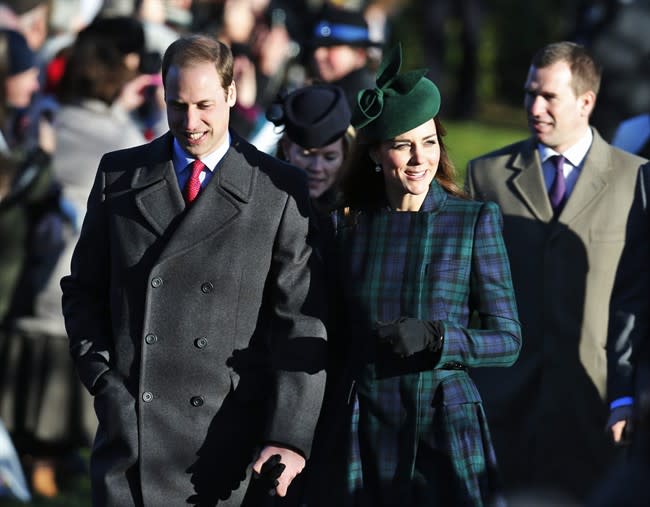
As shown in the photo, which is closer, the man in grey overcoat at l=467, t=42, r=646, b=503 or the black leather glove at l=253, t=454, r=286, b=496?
the black leather glove at l=253, t=454, r=286, b=496

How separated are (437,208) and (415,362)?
53cm

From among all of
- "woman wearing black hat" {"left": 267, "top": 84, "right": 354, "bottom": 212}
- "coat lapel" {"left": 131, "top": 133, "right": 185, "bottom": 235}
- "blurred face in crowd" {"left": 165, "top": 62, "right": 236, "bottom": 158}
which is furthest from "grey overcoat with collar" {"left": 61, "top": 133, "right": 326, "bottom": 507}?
"woman wearing black hat" {"left": 267, "top": 84, "right": 354, "bottom": 212}

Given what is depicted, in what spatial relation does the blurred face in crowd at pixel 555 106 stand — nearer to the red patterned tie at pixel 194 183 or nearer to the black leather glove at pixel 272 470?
the red patterned tie at pixel 194 183

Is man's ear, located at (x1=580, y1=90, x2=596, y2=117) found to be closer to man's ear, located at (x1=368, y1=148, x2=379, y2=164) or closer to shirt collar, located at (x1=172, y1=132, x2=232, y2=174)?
man's ear, located at (x1=368, y1=148, x2=379, y2=164)

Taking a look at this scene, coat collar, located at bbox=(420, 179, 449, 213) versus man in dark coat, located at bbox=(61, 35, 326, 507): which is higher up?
coat collar, located at bbox=(420, 179, 449, 213)

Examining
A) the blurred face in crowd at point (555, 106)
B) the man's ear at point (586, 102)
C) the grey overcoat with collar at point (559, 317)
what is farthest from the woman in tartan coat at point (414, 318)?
the man's ear at point (586, 102)

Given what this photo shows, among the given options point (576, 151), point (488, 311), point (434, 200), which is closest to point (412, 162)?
point (434, 200)

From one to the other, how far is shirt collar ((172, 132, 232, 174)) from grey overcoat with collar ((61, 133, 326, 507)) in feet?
0.11

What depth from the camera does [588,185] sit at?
6.48 meters

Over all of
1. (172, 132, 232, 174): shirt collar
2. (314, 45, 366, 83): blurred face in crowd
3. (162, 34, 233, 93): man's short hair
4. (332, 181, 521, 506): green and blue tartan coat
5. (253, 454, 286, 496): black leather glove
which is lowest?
(253, 454, 286, 496): black leather glove

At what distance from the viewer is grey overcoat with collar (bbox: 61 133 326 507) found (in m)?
4.83

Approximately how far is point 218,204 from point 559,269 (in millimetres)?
2033

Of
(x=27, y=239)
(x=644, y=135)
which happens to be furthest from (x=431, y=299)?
(x=27, y=239)

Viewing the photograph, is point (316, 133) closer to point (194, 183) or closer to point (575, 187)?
point (575, 187)
